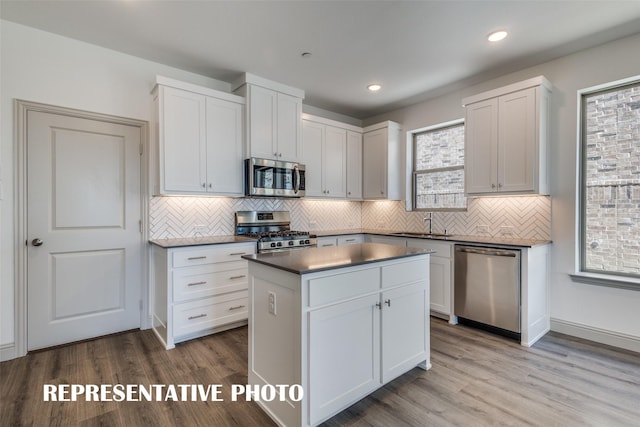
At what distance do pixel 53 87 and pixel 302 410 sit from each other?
340 cm

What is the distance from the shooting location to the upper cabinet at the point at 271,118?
Answer: 3.65 m

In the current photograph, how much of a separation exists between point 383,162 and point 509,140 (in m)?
1.77

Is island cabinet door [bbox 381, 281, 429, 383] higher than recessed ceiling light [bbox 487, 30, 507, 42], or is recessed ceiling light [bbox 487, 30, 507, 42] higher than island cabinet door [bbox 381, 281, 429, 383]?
recessed ceiling light [bbox 487, 30, 507, 42]

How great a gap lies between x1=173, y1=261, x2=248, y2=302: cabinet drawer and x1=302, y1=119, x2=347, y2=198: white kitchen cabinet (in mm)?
1620

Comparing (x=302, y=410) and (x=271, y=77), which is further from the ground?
(x=271, y=77)

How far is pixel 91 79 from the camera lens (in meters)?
3.01

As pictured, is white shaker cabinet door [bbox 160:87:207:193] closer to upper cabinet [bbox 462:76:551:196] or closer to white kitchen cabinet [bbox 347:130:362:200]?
white kitchen cabinet [bbox 347:130:362:200]

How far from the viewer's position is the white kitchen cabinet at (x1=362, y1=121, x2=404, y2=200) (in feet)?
15.3

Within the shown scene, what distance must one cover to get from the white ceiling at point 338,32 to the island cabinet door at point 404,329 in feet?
7.12

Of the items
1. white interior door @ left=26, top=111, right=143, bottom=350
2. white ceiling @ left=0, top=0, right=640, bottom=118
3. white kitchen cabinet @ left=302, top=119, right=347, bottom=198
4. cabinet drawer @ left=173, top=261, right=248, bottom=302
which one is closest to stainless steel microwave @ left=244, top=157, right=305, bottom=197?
white kitchen cabinet @ left=302, top=119, right=347, bottom=198

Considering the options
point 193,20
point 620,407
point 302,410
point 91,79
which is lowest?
point 620,407

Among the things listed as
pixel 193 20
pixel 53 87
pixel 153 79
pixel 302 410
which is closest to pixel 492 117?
pixel 193 20

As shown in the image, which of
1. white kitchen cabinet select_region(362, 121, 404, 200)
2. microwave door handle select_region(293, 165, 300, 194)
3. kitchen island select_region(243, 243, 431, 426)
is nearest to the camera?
kitchen island select_region(243, 243, 431, 426)

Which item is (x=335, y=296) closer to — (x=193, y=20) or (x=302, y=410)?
(x=302, y=410)
